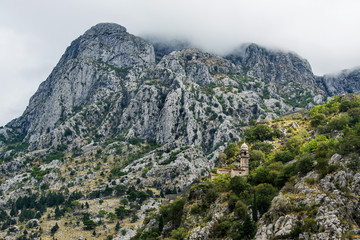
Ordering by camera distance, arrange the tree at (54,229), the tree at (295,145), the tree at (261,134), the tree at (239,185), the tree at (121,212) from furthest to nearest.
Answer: the tree at (121,212), the tree at (54,229), the tree at (261,134), the tree at (295,145), the tree at (239,185)

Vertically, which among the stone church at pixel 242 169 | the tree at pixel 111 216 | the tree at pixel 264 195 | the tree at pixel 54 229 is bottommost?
the tree at pixel 111 216

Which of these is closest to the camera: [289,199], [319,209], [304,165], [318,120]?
[319,209]

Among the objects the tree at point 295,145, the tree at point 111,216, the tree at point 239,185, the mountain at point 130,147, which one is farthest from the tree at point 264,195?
the tree at point 111,216

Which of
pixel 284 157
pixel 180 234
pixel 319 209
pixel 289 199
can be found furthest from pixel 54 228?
pixel 319 209

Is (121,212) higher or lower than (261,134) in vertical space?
lower

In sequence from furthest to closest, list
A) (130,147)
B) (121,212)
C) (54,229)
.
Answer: (130,147) → (121,212) → (54,229)

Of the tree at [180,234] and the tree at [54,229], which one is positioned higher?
the tree at [180,234]

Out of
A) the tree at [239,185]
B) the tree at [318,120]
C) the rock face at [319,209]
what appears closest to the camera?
the rock face at [319,209]

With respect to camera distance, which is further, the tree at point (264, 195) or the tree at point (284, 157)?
the tree at point (284, 157)

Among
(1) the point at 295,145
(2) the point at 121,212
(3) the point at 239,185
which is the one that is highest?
(1) the point at 295,145

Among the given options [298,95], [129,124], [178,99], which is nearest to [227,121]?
[178,99]

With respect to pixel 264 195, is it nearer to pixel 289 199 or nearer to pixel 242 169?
pixel 289 199

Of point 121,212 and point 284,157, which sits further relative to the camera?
point 121,212

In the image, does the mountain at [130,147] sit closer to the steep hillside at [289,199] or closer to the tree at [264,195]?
the steep hillside at [289,199]
